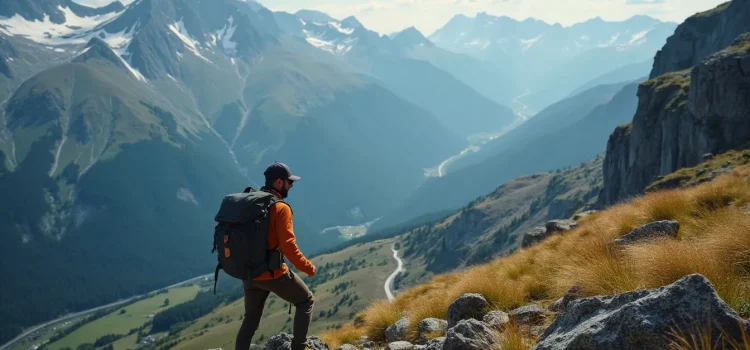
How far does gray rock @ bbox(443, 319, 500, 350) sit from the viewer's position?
801cm

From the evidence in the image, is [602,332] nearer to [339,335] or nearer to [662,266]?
[662,266]

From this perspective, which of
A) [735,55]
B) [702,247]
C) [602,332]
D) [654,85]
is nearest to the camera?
[602,332]

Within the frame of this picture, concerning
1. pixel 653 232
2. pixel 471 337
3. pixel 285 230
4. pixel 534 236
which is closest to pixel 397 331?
pixel 471 337

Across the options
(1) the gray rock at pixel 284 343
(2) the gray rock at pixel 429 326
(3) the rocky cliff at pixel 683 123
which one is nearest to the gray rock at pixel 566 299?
(2) the gray rock at pixel 429 326

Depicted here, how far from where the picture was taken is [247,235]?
9.57m

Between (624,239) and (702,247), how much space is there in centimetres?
363

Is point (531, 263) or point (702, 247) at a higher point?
point (702, 247)

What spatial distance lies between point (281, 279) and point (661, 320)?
7207mm

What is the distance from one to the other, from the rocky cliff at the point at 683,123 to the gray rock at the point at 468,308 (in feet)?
199

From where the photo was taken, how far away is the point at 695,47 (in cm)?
13388

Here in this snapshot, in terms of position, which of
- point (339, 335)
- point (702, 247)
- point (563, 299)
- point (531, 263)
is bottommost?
point (339, 335)

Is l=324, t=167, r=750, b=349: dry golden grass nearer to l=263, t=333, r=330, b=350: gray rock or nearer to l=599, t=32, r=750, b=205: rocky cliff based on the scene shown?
l=263, t=333, r=330, b=350: gray rock

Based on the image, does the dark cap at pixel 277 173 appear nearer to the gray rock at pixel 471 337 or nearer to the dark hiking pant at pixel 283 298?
the dark hiking pant at pixel 283 298

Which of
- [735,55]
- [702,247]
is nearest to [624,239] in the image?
[702,247]
